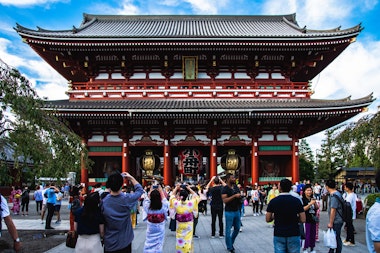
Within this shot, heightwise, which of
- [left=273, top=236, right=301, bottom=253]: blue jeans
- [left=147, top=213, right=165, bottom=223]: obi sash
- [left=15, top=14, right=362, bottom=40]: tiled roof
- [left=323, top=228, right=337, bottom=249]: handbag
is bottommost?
[left=323, top=228, right=337, bottom=249]: handbag

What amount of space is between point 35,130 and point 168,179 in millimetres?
16311

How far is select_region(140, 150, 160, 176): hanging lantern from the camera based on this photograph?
2419 centimetres

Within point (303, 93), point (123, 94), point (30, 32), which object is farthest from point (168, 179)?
point (30, 32)

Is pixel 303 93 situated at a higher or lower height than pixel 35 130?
higher

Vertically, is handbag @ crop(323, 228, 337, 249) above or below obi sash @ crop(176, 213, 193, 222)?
below

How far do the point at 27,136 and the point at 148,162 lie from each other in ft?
57.1

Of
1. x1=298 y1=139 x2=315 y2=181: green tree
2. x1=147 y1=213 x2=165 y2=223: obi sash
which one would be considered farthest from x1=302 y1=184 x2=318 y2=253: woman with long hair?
x1=298 y1=139 x2=315 y2=181: green tree

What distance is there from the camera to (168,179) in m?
23.1

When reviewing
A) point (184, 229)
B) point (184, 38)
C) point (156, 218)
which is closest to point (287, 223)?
point (156, 218)

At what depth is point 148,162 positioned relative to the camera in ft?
79.3

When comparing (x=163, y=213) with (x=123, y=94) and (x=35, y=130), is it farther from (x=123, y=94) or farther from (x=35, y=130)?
(x=123, y=94)

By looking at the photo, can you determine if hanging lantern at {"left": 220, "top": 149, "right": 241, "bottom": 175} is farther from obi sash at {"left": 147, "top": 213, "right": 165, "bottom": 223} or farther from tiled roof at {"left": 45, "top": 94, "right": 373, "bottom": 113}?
obi sash at {"left": 147, "top": 213, "right": 165, "bottom": 223}

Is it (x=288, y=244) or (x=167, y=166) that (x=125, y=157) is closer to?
(x=167, y=166)

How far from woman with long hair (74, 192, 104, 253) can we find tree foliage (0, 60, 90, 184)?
221cm
